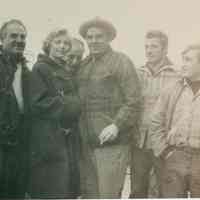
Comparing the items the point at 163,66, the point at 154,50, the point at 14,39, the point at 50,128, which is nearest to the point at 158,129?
the point at 163,66

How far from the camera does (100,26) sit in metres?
3.92

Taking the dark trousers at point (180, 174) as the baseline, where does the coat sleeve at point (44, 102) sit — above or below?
above

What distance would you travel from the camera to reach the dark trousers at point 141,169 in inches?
153

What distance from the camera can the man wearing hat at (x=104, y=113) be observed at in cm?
389

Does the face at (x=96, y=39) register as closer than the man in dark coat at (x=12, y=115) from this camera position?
No

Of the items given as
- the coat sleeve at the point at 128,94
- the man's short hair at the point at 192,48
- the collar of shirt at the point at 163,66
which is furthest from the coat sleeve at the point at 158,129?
the man's short hair at the point at 192,48

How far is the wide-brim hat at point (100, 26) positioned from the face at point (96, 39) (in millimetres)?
23

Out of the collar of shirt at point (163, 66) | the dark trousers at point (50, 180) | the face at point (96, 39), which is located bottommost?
the dark trousers at point (50, 180)

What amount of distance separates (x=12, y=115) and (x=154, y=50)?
3.64 feet

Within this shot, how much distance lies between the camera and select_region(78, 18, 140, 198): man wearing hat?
3887 mm

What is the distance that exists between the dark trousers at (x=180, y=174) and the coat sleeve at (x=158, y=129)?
0.29 ft

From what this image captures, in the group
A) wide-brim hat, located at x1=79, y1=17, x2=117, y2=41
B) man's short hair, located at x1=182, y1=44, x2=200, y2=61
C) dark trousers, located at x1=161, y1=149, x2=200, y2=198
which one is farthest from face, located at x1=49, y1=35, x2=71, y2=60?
dark trousers, located at x1=161, y1=149, x2=200, y2=198

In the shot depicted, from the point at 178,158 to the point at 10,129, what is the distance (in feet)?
3.94

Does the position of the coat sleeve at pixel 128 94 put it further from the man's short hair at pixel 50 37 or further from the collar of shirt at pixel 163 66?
the man's short hair at pixel 50 37
